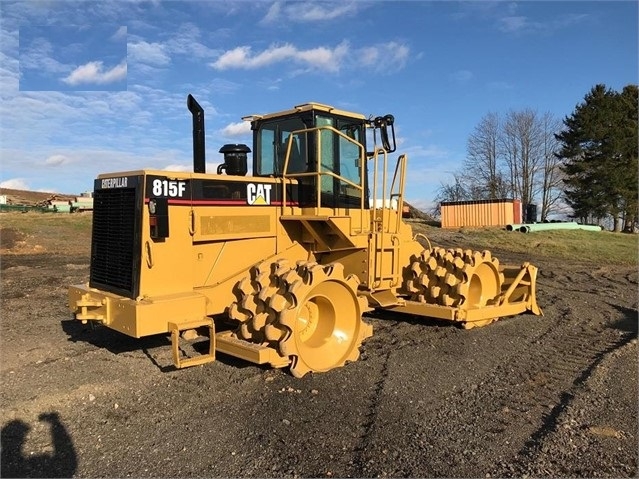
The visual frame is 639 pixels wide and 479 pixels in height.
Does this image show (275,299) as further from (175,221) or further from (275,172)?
(275,172)

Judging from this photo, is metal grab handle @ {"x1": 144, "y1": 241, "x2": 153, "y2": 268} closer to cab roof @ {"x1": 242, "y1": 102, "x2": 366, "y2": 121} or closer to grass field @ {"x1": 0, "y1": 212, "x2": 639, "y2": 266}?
cab roof @ {"x1": 242, "y1": 102, "x2": 366, "y2": 121}

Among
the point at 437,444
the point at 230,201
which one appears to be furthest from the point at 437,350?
the point at 230,201

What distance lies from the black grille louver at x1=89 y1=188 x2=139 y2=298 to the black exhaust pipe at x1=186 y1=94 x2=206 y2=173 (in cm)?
106

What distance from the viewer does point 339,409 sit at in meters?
4.86

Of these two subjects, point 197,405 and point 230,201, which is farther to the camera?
point 230,201

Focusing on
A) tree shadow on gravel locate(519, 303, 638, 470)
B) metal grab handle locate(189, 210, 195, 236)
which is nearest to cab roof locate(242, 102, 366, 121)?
metal grab handle locate(189, 210, 195, 236)

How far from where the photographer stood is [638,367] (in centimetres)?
605

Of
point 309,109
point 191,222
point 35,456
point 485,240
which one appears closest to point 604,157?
point 485,240

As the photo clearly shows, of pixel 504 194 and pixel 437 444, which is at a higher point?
pixel 504 194

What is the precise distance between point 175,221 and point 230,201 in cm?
72

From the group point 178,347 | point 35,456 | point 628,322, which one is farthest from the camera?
point 628,322

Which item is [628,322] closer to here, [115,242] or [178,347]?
[178,347]

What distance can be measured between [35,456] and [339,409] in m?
2.41

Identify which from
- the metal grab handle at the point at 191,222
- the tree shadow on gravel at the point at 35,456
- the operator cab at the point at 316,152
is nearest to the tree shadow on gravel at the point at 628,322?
the operator cab at the point at 316,152
